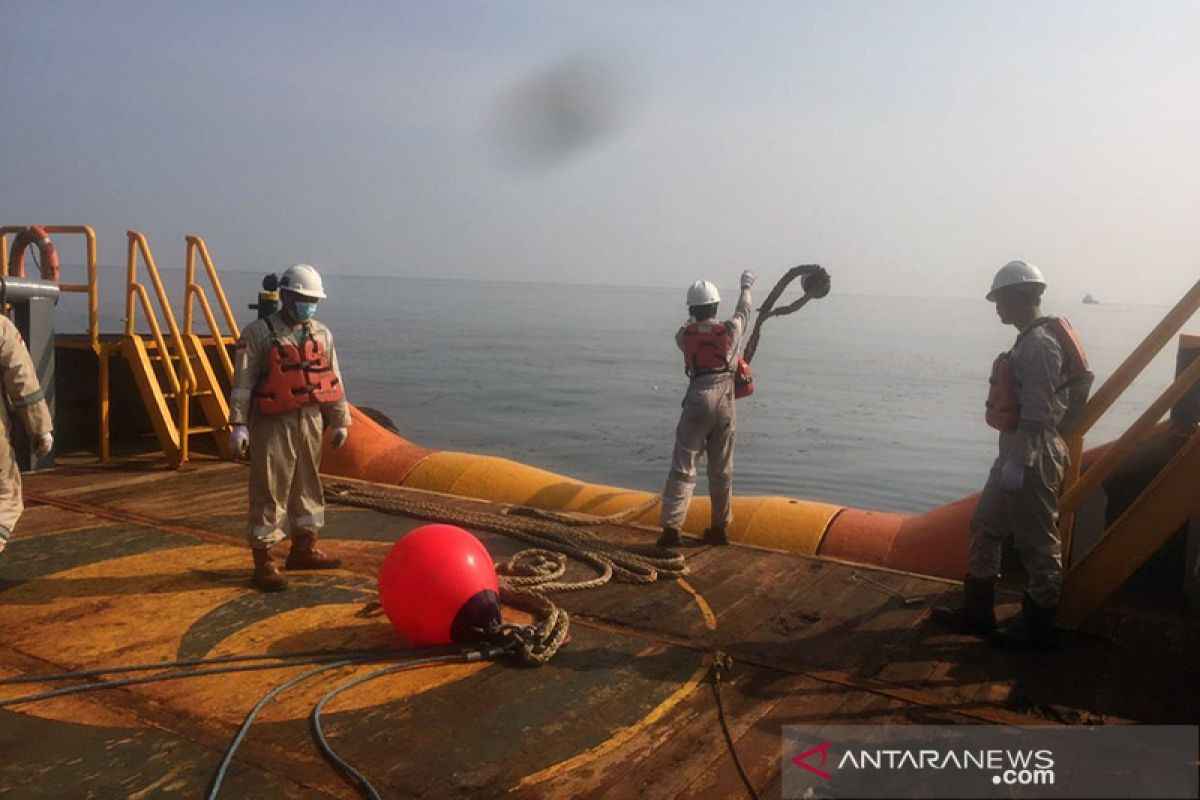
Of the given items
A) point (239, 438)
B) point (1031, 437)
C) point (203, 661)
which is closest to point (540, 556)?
point (239, 438)

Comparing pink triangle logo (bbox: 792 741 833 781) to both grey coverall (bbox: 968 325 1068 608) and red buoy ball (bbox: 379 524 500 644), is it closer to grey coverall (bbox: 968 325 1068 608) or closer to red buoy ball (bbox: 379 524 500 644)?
red buoy ball (bbox: 379 524 500 644)

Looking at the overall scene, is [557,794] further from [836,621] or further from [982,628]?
[982,628]

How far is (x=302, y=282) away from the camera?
5.57 meters

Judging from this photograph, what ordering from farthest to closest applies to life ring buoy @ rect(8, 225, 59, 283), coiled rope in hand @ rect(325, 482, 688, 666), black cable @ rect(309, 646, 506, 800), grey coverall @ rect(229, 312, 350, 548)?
life ring buoy @ rect(8, 225, 59, 283)
grey coverall @ rect(229, 312, 350, 548)
coiled rope in hand @ rect(325, 482, 688, 666)
black cable @ rect(309, 646, 506, 800)

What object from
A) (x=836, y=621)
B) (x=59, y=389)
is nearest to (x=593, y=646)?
(x=836, y=621)

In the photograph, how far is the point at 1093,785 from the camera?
3.48 m

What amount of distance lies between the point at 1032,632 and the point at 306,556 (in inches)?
170

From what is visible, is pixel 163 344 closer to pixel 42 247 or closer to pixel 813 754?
pixel 42 247

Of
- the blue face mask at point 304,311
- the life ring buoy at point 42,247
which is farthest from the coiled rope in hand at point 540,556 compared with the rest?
the life ring buoy at point 42,247

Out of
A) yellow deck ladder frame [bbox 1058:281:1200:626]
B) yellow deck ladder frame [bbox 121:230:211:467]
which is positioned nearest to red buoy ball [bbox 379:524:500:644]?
yellow deck ladder frame [bbox 1058:281:1200:626]

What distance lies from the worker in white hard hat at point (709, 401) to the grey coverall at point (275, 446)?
2605 mm

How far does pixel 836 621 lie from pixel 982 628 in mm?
785

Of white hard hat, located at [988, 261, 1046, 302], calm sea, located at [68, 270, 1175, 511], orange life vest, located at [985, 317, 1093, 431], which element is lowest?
calm sea, located at [68, 270, 1175, 511]

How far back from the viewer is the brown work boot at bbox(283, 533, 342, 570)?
235 inches
